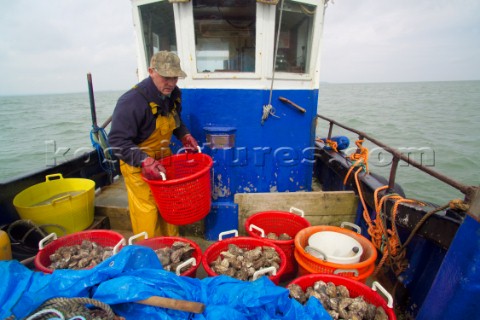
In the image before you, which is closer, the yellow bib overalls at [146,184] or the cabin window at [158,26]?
the yellow bib overalls at [146,184]

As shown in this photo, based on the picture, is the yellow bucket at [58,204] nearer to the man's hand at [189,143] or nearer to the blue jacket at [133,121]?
the blue jacket at [133,121]

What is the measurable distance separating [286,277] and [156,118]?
2132mm

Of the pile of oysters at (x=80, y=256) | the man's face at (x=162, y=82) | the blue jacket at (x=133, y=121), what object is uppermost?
the man's face at (x=162, y=82)

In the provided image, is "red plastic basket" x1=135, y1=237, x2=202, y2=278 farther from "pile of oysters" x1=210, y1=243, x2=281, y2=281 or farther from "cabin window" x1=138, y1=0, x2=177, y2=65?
"cabin window" x1=138, y1=0, x2=177, y2=65

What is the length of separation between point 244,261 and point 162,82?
182cm

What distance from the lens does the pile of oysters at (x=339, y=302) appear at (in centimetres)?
180

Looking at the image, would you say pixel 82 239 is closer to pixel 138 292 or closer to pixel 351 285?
pixel 138 292

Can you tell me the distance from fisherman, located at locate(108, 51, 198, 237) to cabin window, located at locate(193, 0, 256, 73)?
78cm

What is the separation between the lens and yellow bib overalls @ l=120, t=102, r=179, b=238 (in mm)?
2701

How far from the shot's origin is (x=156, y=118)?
264 centimetres

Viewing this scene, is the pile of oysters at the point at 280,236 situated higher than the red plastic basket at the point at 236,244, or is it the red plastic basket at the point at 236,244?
the red plastic basket at the point at 236,244

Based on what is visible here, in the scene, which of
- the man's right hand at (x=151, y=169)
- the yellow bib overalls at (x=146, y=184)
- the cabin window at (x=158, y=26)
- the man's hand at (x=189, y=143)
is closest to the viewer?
the man's right hand at (x=151, y=169)

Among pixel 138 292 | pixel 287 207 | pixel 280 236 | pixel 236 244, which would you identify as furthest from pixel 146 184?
pixel 287 207

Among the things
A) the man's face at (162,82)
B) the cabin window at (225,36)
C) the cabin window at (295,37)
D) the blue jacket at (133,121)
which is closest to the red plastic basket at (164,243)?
the blue jacket at (133,121)
